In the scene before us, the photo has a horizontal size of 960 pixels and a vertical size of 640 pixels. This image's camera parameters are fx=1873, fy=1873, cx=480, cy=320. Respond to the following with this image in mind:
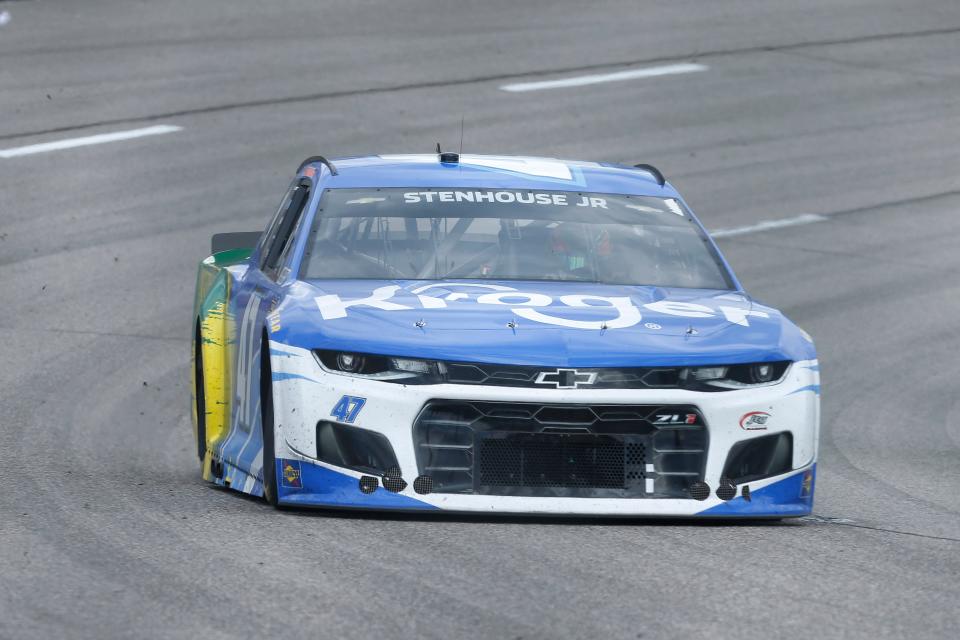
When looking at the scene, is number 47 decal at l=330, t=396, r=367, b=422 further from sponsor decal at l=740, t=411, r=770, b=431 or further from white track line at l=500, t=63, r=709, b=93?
white track line at l=500, t=63, r=709, b=93

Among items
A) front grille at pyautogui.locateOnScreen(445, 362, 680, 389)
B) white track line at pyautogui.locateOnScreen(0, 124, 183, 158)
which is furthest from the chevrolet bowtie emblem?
white track line at pyautogui.locateOnScreen(0, 124, 183, 158)

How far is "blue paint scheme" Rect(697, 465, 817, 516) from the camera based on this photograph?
6.71 meters

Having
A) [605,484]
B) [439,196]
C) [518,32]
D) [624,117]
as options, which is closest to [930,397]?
[439,196]

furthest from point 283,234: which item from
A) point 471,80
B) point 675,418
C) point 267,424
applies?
point 471,80

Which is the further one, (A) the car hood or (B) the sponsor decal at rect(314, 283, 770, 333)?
(B) the sponsor decal at rect(314, 283, 770, 333)

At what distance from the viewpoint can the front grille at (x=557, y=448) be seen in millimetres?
6535

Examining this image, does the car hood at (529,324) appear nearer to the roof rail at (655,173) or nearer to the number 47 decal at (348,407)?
the number 47 decal at (348,407)

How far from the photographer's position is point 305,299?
23.3ft

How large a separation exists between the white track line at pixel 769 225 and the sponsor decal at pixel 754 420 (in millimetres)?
10254

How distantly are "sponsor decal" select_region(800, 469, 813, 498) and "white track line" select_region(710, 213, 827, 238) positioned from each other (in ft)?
33.1

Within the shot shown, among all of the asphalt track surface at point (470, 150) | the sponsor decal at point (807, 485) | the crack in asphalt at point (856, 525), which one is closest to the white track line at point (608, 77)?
the asphalt track surface at point (470, 150)

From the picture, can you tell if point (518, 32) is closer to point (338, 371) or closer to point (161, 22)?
point (161, 22)

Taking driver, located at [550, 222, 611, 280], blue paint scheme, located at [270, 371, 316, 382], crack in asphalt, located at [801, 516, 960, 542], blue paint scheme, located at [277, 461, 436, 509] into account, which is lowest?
crack in asphalt, located at [801, 516, 960, 542]

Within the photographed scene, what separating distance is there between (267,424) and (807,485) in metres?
2.01
